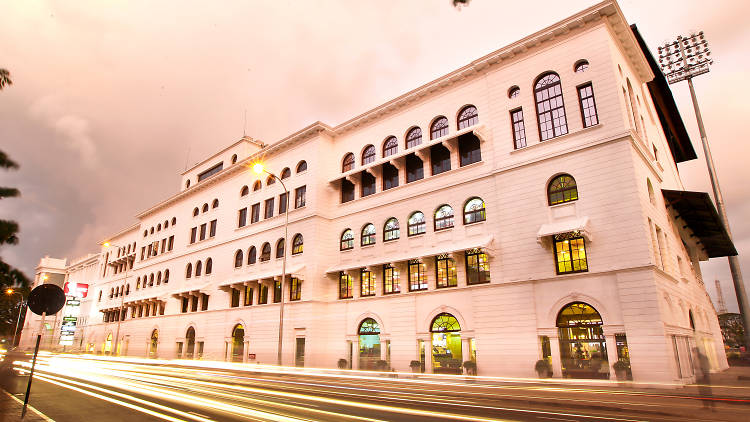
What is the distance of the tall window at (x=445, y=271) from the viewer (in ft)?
84.0

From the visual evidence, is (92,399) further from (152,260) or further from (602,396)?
(152,260)

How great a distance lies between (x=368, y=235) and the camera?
31047 mm

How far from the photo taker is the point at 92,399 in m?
13.1

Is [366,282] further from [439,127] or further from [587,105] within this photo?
[587,105]

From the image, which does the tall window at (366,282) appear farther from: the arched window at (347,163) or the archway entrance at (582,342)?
the archway entrance at (582,342)

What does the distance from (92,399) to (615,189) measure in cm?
2264

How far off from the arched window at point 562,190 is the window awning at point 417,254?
155 inches

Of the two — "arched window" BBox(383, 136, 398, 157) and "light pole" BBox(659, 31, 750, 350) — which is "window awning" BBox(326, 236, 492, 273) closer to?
"arched window" BBox(383, 136, 398, 157)

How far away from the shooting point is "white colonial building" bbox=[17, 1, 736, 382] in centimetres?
2019

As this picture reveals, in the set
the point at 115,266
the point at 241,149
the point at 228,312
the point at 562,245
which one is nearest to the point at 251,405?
the point at 562,245

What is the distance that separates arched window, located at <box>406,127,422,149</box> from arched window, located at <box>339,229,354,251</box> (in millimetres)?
7830

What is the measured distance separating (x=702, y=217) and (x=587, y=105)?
13910 mm

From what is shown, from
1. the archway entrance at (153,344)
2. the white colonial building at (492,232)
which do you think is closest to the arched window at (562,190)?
the white colonial building at (492,232)

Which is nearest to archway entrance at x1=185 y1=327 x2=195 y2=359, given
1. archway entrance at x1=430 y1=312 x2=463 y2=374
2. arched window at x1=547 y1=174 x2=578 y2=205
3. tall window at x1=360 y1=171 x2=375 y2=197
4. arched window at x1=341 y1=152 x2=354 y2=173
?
arched window at x1=341 y1=152 x2=354 y2=173
